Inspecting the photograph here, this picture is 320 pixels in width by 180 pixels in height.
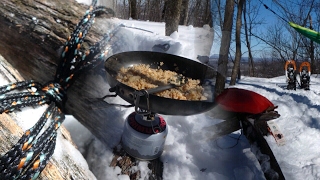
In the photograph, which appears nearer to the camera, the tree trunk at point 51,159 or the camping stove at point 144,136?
the tree trunk at point 51,159

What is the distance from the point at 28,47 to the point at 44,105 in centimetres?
38

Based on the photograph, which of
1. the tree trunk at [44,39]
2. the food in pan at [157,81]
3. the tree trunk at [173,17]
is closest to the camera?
the food in pan at [157,81]

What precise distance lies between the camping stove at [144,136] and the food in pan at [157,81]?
12cm

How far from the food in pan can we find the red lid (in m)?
0.19

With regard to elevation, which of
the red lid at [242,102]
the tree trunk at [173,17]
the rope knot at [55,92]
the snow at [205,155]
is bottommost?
the snow at [205,155]

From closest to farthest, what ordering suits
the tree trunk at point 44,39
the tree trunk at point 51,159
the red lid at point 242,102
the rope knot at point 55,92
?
the tree trunk at point 51,159 < the rope knot at point 55,92 < the tree trunk at point 44,39 < the red lid at point 242,102

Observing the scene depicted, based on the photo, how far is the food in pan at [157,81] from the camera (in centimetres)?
70

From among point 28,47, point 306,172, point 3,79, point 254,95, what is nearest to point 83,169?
point 3,79

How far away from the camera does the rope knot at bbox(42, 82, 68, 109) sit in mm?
589

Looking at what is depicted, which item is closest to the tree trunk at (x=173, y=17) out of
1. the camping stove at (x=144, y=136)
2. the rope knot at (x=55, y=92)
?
the camping stove at (x=144, y=136)

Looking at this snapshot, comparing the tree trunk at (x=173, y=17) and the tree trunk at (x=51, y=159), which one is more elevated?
the tree trunk at (x=173, y=17)

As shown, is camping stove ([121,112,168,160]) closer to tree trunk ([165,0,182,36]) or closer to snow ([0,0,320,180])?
snow ([0,0,320,180])

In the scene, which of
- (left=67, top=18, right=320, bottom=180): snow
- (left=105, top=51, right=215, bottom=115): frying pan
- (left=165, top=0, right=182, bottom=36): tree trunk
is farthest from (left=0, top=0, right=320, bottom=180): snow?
(left=165, top=0, right=182, bottom=36): tree trunk

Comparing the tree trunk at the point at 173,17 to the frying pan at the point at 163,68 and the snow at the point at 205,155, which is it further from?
the frying pan at the point at 163,68
